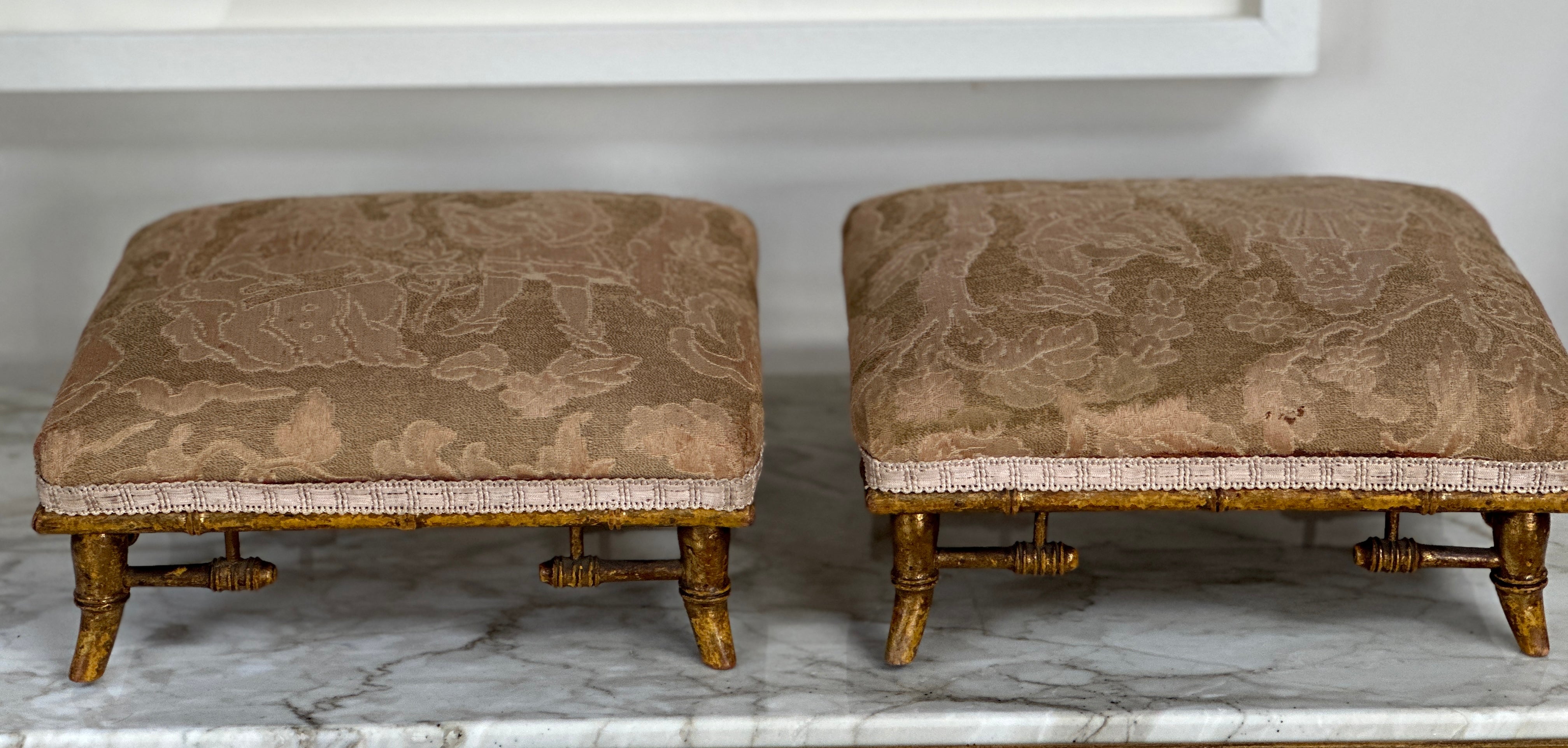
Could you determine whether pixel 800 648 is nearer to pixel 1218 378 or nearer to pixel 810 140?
pixel 1218 378

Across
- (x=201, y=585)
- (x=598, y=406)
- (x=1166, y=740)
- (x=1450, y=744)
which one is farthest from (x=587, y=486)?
(x=1450, y=744)

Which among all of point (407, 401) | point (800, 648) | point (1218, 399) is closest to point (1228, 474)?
point (1218, 399)

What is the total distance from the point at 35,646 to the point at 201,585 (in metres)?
0.23

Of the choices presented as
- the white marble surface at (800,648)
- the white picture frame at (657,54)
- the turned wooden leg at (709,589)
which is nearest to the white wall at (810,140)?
the white picture frame at (657,54)

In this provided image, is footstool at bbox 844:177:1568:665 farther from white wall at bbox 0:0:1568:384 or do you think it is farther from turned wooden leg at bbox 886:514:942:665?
white wall at bbox 0:0:1568:384

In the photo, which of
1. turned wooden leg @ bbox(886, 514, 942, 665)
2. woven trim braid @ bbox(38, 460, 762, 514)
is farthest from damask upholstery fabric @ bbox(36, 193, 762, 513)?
turned wooden leg @ bbox(886, 514, 942, 665)

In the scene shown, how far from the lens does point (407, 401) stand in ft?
3.77

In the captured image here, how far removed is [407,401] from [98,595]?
329mm

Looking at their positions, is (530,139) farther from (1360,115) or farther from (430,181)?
(1360,115)

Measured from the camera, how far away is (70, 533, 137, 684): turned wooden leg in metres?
1.20

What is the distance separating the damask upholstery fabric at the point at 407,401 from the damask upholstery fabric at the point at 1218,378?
0.48ft

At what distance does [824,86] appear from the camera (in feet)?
6.21

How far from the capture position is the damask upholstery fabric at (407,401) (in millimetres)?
1140

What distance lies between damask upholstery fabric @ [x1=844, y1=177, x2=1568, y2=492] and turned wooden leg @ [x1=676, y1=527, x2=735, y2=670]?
14 centimetres
